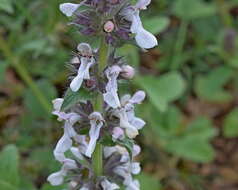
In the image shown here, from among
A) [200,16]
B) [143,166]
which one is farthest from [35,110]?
[200,16]

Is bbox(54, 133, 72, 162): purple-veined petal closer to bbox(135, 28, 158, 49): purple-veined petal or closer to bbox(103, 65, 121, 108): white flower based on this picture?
bbox(103, 65, 121, 108): white flower

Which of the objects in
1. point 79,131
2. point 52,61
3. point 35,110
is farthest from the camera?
point 52,61

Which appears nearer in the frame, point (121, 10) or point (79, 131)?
point (121, 10)

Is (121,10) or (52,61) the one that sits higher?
(52,61)

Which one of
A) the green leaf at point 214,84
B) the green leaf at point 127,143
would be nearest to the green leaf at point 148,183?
the green leaf at point 214,84

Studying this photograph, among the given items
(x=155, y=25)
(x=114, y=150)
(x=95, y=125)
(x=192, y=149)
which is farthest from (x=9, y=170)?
(x=192, y=149)

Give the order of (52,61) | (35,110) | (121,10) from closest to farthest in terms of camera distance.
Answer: (121,10), (35,110), (52,61)

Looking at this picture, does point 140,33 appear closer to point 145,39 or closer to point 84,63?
point 145,39

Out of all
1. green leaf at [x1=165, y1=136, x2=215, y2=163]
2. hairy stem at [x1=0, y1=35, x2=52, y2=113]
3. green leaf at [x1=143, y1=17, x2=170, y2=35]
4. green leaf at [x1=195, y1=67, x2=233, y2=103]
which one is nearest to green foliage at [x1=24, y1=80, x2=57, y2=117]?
hairy stem at [x1=0, y1=35, x2=52, y2=113]

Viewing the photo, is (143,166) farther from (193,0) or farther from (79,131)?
(79,131)
